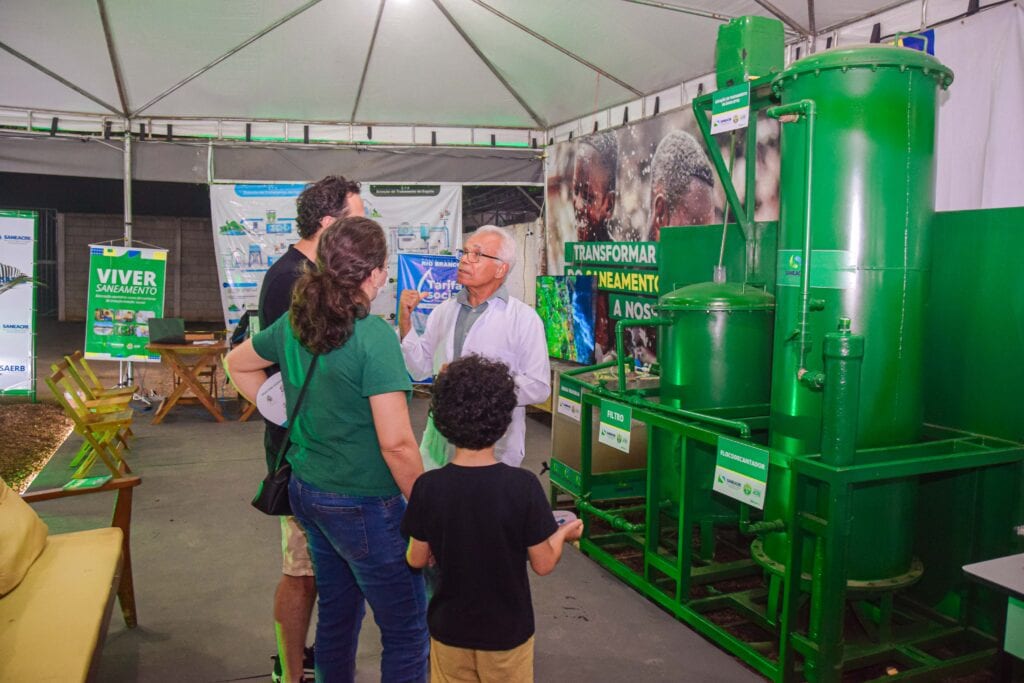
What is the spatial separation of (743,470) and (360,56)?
5.33 m

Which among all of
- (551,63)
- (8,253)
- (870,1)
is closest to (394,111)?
(551,63)

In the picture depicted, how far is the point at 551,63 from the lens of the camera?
637cm

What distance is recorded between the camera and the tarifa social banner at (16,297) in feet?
24.3

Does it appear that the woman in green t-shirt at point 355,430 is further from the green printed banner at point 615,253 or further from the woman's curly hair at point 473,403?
the green printed banner at point 615,253

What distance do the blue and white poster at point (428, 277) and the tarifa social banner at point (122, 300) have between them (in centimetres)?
241

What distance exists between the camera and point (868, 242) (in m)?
2.61

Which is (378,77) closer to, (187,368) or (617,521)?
(187,368)

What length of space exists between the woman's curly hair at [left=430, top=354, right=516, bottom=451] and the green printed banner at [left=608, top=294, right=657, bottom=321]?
3.54m

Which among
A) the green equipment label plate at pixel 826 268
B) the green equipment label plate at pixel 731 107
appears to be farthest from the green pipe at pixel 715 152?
the green equipment label plate at pixel 826 268

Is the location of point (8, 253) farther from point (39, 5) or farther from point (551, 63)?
point (551, 63)

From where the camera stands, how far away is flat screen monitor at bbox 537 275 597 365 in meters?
6.25

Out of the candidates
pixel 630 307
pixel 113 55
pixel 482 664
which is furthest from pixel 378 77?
pixel 482 664

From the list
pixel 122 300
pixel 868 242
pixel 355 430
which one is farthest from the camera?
pixel 122 300

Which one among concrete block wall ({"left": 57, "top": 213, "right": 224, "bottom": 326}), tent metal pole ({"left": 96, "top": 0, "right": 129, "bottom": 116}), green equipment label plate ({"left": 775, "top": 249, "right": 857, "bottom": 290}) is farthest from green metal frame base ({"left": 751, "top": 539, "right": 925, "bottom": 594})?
concrete block wall ({"left": 57, "top": 213, "right": 224, "bottom": 326})
